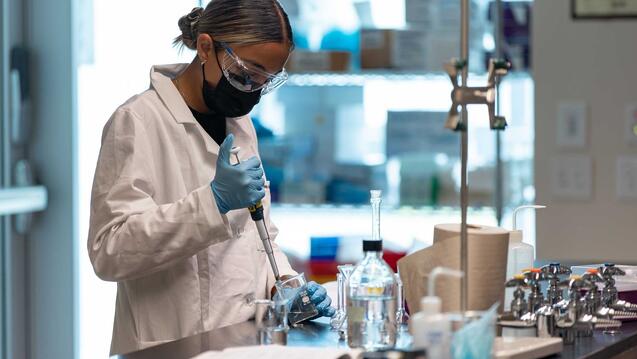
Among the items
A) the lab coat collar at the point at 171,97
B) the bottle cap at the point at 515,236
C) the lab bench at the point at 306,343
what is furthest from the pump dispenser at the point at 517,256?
the lab coat collar at the point at 171,97

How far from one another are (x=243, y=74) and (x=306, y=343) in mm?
725

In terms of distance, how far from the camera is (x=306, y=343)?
84.2 inches

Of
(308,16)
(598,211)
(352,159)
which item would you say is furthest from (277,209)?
(598,211)

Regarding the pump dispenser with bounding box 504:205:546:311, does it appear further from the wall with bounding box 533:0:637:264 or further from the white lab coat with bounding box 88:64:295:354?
the wall with bounding box 533:0:637:264

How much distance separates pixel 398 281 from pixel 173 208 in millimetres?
515

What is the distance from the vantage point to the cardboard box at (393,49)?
15.4 feet

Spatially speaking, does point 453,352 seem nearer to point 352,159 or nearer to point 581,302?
point 581,302

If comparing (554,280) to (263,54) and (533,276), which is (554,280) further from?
(263,54)

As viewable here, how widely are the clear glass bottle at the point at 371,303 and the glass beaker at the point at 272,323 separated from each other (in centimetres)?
13

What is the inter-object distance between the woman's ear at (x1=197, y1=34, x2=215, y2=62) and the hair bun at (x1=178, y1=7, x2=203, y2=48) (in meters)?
0.08

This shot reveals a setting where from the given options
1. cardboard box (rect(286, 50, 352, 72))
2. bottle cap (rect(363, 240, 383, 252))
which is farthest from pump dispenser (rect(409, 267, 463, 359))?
cardboard box (rect(286, 50, 352, 72))

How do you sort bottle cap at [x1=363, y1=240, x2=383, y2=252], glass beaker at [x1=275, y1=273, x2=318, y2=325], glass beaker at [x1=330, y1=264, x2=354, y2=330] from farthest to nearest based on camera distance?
glass beaker at [x1=275, y1=273, x2=318, y2=325]
glass beaker at [x1=330, y1=264, x2=354, y2=330]
bottle cap at [x1=363, y1=240, x2=383, y2=252]

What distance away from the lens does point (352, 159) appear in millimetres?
4824

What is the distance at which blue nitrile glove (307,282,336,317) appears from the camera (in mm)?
2420
